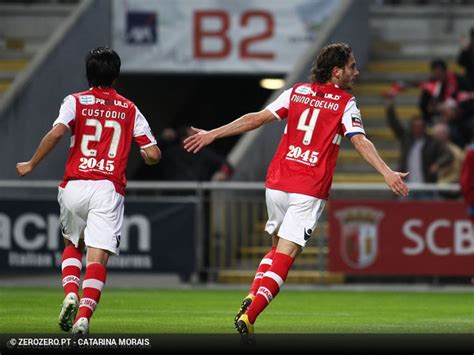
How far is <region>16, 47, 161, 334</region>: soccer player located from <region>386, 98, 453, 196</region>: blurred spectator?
10.8m

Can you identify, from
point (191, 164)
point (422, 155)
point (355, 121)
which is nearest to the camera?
point (355, 121)

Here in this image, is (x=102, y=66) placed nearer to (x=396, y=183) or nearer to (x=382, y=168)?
(x=382, y=168)

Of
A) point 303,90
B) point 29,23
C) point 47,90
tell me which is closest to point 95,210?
point 303,90

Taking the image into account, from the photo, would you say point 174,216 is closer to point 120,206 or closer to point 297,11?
point 297,11

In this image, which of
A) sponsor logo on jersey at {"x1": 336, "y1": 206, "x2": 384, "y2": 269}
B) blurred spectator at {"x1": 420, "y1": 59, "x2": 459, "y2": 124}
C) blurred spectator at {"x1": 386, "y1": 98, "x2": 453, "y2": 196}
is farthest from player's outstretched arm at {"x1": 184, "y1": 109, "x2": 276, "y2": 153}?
blurred spectator at {"x1": 420, "y1": 59, "x2": 459, "y2": 124}

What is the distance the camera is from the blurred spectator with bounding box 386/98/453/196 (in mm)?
22734

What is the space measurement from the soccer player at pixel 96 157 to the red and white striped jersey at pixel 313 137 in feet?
3.55

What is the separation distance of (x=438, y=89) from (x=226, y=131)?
1261 centimetres

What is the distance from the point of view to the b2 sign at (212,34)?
2817cm

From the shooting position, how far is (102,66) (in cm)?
1246

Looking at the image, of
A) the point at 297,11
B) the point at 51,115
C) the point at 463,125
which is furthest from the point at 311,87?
the point at 297,11

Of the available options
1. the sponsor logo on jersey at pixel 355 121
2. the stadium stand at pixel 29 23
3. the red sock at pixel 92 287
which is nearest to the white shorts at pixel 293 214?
the sponsor logo on jersey at pixel 355 121

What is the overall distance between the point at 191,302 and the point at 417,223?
190 inches

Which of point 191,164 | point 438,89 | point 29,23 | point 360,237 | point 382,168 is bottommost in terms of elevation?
point 360,237
